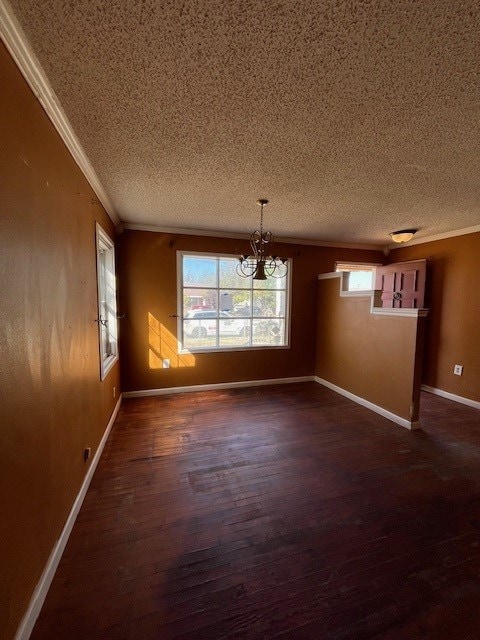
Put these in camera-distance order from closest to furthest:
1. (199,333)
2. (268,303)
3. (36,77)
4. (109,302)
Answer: (36,77) → (109,302) → (199,333) → (268,303)

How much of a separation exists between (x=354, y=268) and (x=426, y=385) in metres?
2.32

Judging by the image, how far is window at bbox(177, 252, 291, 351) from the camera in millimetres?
4027

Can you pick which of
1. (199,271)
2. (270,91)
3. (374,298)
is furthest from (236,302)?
(270,91)

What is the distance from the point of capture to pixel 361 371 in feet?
12.1

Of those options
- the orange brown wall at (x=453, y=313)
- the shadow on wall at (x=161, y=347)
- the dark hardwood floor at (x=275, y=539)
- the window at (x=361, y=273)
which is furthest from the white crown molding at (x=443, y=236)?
the shadow on wall at (x=161, y=347)

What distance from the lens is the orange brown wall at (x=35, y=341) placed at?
1016 mm

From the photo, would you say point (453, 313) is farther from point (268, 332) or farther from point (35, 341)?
point (35, 341)

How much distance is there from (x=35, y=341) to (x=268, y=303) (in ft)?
11.7

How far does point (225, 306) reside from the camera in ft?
13.7

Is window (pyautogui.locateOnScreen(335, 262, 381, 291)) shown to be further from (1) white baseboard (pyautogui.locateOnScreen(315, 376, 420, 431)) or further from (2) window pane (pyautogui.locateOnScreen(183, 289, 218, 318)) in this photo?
(2) window pane (pyautogui.locateOnScreen(183, 289, 218, 318))

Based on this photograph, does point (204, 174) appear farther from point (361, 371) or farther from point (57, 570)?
point (361, 371)

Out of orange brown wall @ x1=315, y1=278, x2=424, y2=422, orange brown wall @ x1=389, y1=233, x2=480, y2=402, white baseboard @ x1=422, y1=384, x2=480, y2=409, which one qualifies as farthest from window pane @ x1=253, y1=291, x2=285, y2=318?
white baseboard @ x1=422, y1=384, x2=480, y2=409

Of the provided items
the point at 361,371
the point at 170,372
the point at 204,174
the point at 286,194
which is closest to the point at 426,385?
the point at 361,371

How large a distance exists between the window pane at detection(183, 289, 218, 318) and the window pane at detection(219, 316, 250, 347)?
0.30m
